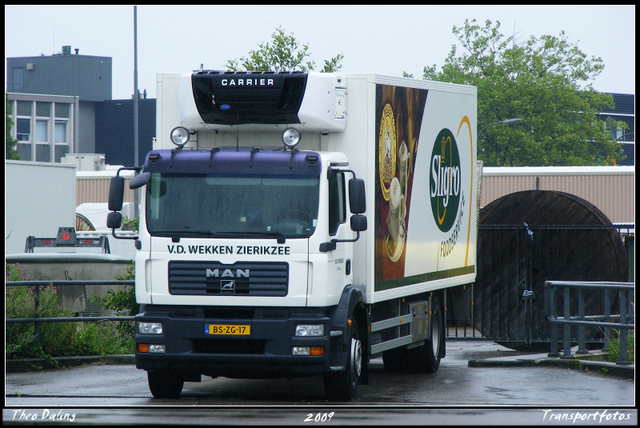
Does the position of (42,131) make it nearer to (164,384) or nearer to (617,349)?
(617,349)

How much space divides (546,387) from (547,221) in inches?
255

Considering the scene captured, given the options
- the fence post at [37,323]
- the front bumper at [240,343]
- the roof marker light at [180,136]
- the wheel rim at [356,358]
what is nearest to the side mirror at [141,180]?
the roof marker light at [180,136]

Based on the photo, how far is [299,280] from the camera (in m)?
9.30

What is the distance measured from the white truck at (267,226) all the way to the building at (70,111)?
58.8 metres

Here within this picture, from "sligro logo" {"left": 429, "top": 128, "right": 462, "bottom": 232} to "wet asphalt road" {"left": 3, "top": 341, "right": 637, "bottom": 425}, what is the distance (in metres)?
2.22

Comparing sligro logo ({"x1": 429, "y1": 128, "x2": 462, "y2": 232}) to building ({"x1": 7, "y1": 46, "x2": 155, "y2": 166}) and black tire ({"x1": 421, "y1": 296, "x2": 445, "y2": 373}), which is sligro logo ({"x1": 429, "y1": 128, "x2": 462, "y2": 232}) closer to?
black tire ({"x1": 421, "y1": 296, "x2": 445, "y2": 373})

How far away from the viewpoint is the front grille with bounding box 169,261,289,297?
930cm

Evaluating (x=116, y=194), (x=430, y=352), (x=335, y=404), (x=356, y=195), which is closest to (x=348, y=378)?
(x=335, y=404)

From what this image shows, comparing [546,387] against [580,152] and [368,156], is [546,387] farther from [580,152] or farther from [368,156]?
[580,152]

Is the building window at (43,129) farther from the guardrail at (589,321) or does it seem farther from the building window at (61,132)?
the guardrail at (589,321)

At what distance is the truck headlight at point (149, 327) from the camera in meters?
9.46

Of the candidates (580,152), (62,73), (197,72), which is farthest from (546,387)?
(62,73)

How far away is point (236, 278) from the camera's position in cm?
933

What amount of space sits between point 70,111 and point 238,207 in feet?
216
